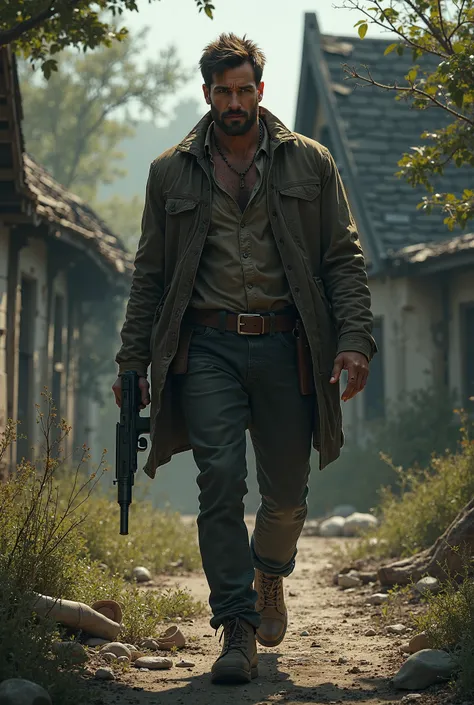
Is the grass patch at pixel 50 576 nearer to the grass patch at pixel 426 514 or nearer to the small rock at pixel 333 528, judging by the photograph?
the grass patch at pixel 426 514

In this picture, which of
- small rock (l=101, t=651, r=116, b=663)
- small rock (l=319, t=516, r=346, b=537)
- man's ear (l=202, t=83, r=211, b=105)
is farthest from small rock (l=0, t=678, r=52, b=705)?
small rock (l=319, t=516, r=346, b=537)

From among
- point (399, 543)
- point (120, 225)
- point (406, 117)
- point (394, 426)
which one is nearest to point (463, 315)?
point (394, 426)

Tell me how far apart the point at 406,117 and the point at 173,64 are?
18.8 metres

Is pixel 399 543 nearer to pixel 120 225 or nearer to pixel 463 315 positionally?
pixel 463 315

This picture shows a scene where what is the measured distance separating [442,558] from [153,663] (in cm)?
228

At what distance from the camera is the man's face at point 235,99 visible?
5.05m

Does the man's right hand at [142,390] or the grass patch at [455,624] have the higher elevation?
the man's right hand at [142,390]

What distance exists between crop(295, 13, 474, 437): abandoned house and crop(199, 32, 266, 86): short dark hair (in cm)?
921

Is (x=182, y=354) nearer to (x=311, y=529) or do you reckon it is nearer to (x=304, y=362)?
(x=304, y=362)

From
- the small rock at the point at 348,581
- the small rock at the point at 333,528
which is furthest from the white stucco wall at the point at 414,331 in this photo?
the small rock at the point at 348,581

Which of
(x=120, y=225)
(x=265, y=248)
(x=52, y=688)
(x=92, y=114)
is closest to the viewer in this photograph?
(x=52, y=688)

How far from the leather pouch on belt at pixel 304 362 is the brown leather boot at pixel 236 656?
997mm

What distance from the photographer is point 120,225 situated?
139 ft

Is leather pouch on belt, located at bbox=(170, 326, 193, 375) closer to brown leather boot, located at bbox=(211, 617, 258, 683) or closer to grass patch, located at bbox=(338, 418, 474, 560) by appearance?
brown leather boot, located at bbox=(211, 617, 258, 683)
